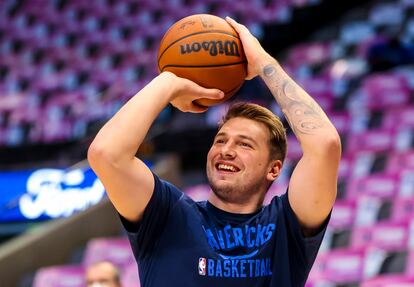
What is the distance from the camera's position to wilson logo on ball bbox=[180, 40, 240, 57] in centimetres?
277

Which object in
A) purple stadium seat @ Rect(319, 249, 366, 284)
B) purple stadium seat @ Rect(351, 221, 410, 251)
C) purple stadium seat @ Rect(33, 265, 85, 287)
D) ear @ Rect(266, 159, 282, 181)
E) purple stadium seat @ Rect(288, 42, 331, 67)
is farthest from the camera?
purple stadium seat @ Rect(288, 42, 331, 67)

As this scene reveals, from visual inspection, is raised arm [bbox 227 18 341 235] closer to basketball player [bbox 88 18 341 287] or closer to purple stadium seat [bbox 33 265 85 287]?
basketball player [bbox 88 18 341 287]

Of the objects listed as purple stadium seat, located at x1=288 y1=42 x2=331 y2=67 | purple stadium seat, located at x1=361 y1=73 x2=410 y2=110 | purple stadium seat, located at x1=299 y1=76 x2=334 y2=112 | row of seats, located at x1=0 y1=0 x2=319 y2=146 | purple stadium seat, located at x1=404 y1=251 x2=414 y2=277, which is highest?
row of seats, located at x1=0 y1=0 x2=319 y2=146

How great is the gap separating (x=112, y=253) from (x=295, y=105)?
4863mm

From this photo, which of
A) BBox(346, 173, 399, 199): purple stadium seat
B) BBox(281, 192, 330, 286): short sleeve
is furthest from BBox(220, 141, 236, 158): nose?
BBox(346, 173, 399, 199): purple stadium seat

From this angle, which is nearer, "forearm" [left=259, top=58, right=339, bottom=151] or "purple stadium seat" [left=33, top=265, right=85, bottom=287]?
"forearm" [left=259, top=58, right=339, bottom=151]

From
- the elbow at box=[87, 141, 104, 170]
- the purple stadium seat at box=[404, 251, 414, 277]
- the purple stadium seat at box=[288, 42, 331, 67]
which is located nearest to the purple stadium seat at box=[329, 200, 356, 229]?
the purple stadium seat at box=[404, 251, 414, 277]

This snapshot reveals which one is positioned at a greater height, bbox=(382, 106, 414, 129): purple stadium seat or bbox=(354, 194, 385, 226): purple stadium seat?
bbox=(382, 106, 414, 129): purple stadium seat

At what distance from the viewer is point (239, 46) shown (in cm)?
281

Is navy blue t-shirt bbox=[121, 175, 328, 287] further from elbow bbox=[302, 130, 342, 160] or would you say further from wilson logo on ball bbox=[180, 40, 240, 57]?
wilson logo on ball bbox=[180, 40, 240, 57]

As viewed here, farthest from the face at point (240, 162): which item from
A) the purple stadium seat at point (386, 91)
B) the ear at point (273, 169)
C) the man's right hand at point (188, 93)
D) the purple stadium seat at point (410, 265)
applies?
the purple stadium seat at point (386, 91)

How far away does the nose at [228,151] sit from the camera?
8.64ft

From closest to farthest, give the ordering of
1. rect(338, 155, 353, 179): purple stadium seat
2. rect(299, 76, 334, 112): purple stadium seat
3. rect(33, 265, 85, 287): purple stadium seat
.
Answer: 1. rect(33, 265, 85, 287): purple stadium seat
2. rect(338, 155, 353, 179): purple stadium seat
3. rect(299, 76, 334, 112): purple stadium seat

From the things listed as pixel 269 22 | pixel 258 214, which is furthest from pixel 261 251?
pixel 269 22
